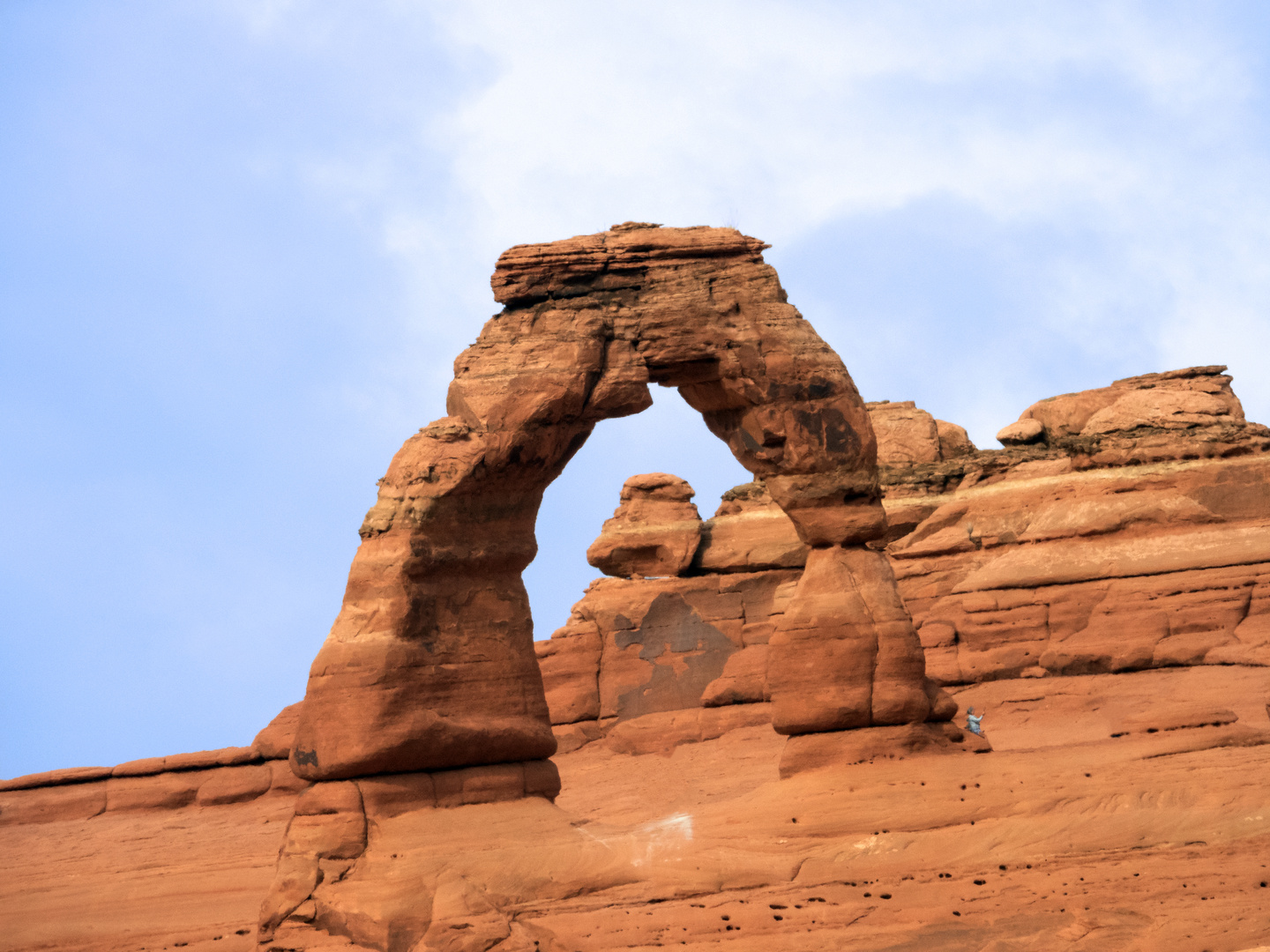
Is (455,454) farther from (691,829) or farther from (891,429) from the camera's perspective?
(891,429)

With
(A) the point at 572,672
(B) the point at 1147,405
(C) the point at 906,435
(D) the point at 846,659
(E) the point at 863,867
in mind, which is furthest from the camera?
(C) the point at 906,435

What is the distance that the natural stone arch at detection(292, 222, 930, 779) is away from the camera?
10.2m

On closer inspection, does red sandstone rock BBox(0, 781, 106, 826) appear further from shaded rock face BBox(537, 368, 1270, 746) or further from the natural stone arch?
the natural stone arch

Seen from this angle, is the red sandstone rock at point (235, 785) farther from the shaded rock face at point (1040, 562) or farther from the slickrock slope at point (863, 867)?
the slickrock slope at point (863, 867)

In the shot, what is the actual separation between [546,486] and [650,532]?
10.1 m

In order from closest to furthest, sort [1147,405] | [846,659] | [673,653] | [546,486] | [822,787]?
1. [822,787]
2. [846,659]
3. [546,486]
4. [673,653]
5. [1147,405]

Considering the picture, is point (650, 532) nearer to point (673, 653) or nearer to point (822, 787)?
point (673, 653)

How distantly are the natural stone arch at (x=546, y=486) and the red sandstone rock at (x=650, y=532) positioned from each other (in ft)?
29.6

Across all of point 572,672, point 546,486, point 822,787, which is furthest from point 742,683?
point 822,787

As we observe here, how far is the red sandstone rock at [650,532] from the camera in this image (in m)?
21.1

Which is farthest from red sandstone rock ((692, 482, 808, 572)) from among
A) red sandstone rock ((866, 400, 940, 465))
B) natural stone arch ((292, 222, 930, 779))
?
natural stone arch ((292, 222, 930, 779))

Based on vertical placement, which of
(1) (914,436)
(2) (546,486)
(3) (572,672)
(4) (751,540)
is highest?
(1) (914,436)

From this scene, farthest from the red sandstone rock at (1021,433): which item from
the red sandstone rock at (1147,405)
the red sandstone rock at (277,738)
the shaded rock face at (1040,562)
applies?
the red sandstone rock at (277,738)

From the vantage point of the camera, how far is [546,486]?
1138 cm
